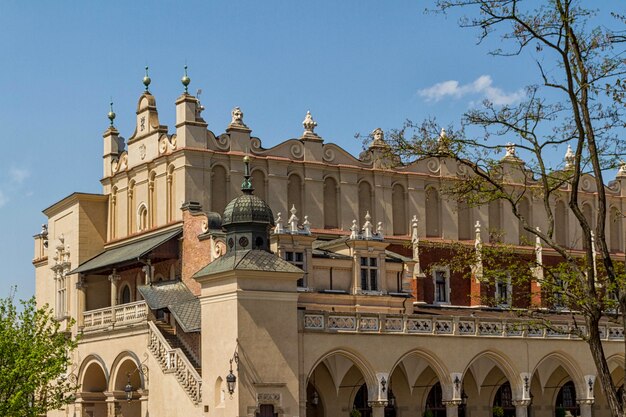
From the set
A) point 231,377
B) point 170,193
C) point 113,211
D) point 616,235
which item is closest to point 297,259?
point 170,193

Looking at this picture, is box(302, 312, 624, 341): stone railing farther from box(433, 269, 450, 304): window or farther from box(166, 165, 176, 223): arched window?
box(166, 165, 176, 223): arched window

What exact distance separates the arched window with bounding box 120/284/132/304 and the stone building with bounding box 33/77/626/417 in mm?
102

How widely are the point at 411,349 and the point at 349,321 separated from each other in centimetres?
326

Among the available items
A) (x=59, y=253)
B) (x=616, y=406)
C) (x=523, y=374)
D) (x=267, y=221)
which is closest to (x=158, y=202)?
(x=59, y=253)

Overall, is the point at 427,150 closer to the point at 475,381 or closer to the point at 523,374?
the point at 523,374

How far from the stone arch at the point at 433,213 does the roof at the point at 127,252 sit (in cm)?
1400

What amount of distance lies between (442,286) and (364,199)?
5694 millimetres

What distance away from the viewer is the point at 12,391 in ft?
159

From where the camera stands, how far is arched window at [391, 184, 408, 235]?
59.3 meters

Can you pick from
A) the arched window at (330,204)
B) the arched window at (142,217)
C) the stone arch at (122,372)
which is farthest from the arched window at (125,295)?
the arched window at (330,204)

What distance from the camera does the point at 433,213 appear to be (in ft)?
199

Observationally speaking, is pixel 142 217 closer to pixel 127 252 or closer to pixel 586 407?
pixel 127 252

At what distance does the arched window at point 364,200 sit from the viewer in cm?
5841

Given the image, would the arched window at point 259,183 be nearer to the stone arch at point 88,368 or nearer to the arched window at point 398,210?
the arched window at point 398,210
